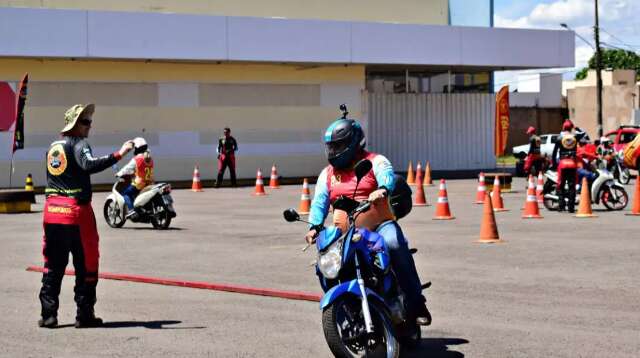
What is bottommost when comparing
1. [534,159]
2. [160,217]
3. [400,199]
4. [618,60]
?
[160,217]

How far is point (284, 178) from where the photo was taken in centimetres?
3841

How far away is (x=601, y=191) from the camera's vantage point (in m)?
22.0

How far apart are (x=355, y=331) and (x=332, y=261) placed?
1.67 ft

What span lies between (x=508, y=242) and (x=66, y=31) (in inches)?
833

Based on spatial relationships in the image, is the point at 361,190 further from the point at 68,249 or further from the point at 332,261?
the point at 68,249

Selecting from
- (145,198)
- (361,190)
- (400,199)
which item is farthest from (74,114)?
(145,198)

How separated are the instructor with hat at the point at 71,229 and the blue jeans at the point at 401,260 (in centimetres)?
282

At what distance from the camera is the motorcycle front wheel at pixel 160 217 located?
1900 centimetres

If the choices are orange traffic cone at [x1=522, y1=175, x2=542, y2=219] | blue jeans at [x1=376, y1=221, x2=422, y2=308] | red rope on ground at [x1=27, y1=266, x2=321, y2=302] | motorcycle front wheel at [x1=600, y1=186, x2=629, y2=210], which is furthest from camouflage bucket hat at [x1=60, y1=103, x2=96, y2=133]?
motorcycle front wheel at [x1=600, y1=186, x2=629, y2=210]

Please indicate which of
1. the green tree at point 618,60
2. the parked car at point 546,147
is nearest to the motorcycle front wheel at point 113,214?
the parked car at point 546,147

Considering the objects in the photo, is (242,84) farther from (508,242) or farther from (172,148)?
(508,242)

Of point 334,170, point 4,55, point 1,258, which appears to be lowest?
point 1,258

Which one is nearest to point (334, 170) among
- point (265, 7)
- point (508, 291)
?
point (508, 291)

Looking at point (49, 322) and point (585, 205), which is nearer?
point (49, 322)
